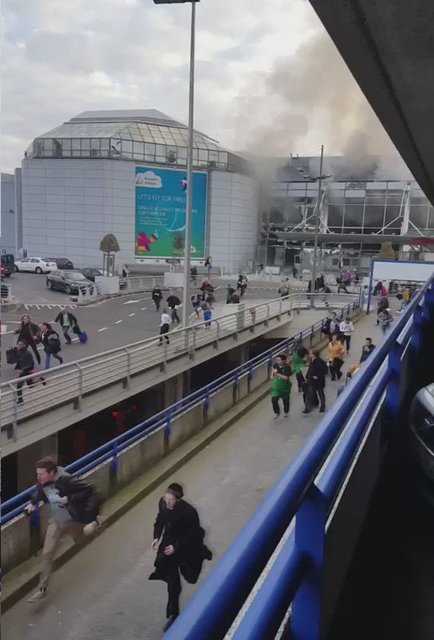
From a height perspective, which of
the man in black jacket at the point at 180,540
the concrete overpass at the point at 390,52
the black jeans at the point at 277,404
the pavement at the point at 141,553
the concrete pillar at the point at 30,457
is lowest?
the concrete pillar at the point at 30,457

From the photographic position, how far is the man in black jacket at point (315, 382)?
Result: 445 inches

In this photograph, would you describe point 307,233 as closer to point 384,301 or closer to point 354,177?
point 354,177

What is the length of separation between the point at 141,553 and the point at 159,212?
52.1 metres

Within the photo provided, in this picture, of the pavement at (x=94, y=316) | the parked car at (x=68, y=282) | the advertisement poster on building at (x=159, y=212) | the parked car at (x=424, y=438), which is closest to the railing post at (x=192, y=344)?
the pavement at (x=94, y=316)

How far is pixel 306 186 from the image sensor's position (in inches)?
2539

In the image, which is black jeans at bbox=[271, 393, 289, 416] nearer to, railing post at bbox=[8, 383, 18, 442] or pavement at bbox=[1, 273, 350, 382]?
railing post at bbox=[8, 383, 18, 442]

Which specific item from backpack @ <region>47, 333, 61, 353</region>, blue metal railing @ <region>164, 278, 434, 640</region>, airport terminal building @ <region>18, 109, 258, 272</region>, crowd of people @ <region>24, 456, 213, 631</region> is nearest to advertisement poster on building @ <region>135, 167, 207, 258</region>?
airport terminal building @ <region>18, 109, 258, 272</region>

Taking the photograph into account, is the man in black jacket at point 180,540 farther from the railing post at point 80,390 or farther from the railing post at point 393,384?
the railing post at point 80,390

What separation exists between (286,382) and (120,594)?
5.97m

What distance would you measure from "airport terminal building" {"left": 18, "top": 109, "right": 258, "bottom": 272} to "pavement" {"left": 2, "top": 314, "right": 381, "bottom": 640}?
46.0 meters

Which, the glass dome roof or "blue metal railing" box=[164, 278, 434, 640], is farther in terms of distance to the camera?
the glass dome roof

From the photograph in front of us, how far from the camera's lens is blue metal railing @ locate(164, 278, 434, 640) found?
2.91 ft

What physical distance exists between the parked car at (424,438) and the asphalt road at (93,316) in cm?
1189

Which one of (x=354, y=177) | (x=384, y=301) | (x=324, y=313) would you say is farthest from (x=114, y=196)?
(x=384, y=301)
